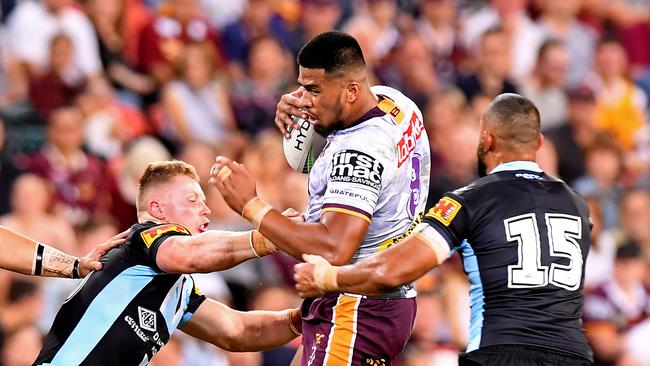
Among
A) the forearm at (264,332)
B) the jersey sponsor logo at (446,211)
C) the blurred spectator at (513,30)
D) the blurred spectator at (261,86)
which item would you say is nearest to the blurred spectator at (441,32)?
the blurred spectator at (513,30)

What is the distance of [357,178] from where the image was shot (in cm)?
682

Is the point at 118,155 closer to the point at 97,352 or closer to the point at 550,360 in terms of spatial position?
the point at 97,352

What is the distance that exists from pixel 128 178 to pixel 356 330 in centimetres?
584

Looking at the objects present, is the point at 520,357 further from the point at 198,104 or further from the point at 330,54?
the point at 198,104

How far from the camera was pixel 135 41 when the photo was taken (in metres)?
14.2

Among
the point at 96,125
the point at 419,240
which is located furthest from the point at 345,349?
the point at 96,125

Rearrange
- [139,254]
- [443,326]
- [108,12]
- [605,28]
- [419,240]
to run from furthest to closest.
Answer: [605,28] < [108,12] < [443,326] < [139,254] < [419,240]

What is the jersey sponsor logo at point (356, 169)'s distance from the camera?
6.83m

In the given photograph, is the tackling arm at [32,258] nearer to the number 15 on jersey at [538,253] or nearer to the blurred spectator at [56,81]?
the number 15 on jersey at [538,253]

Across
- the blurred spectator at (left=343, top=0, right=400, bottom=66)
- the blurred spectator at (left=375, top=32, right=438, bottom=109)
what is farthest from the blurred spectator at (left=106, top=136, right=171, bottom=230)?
the blurred spectator at (left=343, top=0, right=400, bottom=66)

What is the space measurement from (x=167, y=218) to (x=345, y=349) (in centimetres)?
135

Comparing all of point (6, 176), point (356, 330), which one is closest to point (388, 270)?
point (356, 330)

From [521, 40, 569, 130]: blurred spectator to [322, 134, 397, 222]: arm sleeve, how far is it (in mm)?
9194

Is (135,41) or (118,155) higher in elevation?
(135,41)
